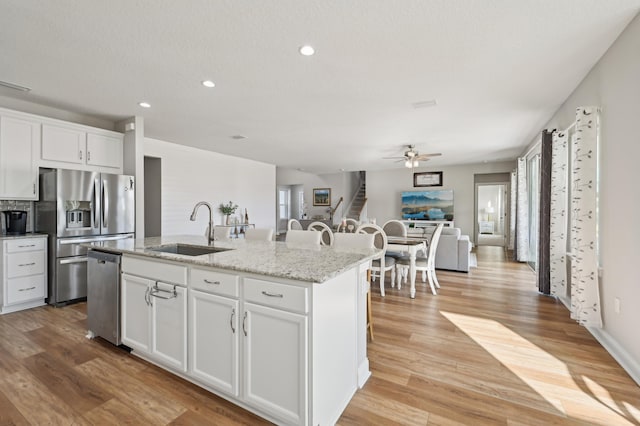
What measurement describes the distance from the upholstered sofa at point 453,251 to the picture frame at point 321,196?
5.74 metres

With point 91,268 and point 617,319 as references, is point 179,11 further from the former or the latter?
point 617,319

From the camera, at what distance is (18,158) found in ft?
11.8

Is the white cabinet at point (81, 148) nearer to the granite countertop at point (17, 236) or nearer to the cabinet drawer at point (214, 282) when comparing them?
the granite countertop at point (17, 236)

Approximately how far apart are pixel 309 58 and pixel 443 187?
7.88 meters

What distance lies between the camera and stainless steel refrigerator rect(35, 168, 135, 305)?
3631 millimetres

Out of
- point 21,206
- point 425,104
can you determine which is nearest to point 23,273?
point 21,206

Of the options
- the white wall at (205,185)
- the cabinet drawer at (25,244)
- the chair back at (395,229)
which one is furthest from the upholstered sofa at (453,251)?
the cabinet drawer at (25,244)

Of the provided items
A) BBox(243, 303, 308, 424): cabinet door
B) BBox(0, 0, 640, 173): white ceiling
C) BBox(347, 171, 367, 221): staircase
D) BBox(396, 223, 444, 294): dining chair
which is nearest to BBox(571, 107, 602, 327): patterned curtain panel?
BBox(0, 0, 640, 173): white ceiling

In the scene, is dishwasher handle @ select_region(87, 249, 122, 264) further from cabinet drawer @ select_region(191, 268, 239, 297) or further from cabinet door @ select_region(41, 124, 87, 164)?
cabinet door @ select_region(41, 124, 87, 164)

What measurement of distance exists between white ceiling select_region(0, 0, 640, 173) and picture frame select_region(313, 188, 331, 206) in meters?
6.39

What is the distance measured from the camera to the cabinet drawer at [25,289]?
11.3 feet

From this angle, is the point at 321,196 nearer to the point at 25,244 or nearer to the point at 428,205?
the point at 428,205

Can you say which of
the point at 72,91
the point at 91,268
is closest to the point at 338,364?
the point at 91,268

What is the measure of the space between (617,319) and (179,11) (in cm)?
407
